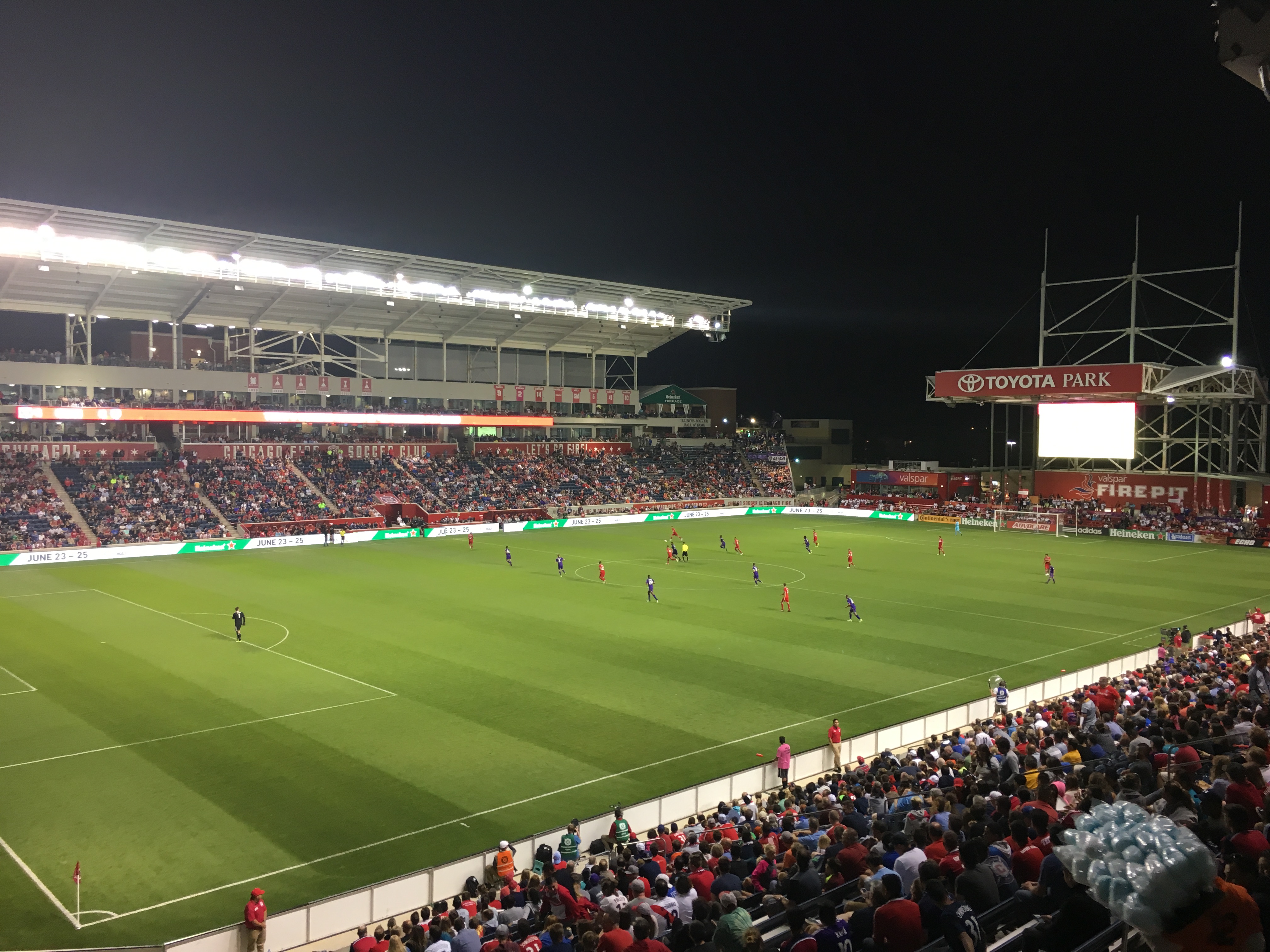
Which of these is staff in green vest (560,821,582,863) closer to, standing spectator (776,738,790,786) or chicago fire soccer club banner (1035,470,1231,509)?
standing spectator (776,738,790,786)

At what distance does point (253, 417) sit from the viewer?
198 feet

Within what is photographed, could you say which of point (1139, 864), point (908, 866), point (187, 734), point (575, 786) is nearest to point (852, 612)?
point (575, 786)

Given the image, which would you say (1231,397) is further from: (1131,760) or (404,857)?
(404,857)

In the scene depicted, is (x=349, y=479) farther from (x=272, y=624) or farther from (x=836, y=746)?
(x=836, y=746)

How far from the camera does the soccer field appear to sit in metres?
14.5

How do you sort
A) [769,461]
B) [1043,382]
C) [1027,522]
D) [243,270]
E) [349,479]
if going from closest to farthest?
1. [243,270]
2. [1043,382]
3. [349,479]
4. [1027,522]
5. [769,461]

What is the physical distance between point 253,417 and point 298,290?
9878mm

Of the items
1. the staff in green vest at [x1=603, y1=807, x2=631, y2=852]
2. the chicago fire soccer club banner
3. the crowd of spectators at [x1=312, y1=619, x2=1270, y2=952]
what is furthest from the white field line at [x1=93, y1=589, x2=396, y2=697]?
the chicago fire soccer club banner

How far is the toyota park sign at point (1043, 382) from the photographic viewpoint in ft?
169

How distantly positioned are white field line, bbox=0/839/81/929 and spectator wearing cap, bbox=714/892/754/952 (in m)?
10.7

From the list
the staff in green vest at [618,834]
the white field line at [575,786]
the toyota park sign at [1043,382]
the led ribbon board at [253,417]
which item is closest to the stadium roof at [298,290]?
the led ribbon board at [253,417]

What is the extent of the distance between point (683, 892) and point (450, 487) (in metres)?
59.9

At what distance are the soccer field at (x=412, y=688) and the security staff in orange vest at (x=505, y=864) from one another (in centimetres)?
207

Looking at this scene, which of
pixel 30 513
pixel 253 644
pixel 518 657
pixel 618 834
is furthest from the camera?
pixel 30 513
